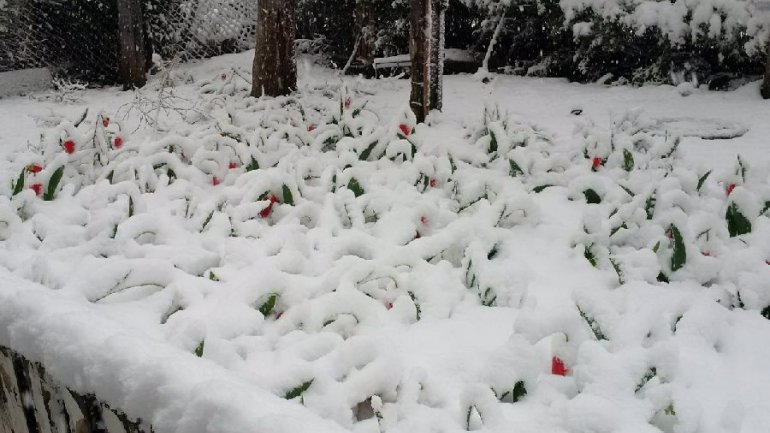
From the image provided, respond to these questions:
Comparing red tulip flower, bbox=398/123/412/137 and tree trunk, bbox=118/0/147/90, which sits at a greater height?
tree trunk, bbox=118/0/147/90

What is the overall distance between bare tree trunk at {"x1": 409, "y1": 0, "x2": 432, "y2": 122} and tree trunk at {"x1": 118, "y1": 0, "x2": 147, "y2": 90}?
168 inches

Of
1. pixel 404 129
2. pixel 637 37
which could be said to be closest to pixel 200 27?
pixel 637 37

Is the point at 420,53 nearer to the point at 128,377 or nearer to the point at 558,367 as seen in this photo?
the point at 558,367

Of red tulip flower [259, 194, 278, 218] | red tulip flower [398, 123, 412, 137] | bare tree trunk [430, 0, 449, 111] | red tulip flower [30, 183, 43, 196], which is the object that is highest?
bare tree trunk [430, 0, 449, 111]

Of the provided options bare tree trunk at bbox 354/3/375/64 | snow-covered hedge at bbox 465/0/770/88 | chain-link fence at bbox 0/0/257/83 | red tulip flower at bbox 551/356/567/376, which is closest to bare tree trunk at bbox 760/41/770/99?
snow-covered hedge at bbox 465/0/770/88

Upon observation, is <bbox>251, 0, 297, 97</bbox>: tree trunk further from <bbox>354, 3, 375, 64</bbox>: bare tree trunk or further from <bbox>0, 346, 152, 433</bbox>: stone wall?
<bbox>0, 346, 152, 433</bbox>: stone wall

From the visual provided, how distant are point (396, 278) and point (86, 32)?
24.8 feet

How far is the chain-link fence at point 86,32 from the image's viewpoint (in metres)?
8.09

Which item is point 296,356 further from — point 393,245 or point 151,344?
point 393,245

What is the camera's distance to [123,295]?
95.0 inches

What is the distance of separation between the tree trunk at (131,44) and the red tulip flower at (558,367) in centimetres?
735

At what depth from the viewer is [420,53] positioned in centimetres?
514

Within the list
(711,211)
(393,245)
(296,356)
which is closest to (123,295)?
(296,356)

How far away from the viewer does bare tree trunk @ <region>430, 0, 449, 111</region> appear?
5.24 m
